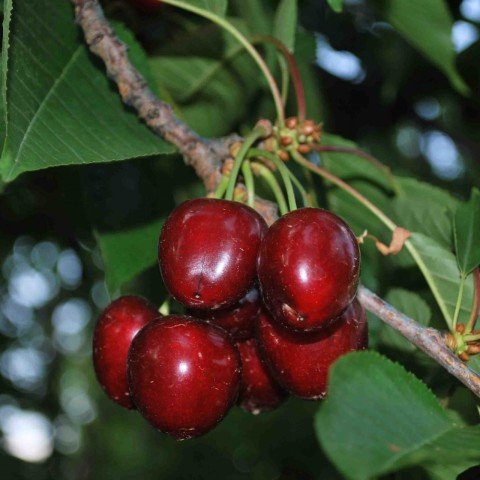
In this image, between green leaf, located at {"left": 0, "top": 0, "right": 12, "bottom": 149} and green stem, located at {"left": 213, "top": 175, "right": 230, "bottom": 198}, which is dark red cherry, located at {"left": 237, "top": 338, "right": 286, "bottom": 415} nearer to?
green stem, located at {"left": 213, "top": 175, "right": 230, "bottom": 198}

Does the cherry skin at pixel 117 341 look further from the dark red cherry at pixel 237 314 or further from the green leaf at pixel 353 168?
the green leaf at pixel 353 168

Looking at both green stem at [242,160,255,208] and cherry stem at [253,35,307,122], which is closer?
green stem at [242,160,255,208]

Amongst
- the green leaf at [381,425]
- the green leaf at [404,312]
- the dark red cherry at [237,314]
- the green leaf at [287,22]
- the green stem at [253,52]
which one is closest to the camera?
the green leaf at [381,425]

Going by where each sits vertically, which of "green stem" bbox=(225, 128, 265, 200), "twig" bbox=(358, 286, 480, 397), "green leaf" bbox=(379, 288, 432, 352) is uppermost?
"green stem" bbox=(225, 128, 265, 200)

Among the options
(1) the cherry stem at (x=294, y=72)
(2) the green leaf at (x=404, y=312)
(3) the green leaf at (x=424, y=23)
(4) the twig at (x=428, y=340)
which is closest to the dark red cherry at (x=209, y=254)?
(4) the twig at (x=428, y=340)

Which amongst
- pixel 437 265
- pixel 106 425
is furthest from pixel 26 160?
pixel 106 425

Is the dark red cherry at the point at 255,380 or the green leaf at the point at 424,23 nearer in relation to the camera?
the dark red cherry at the point at 255,380

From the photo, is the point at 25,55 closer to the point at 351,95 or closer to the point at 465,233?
the point at 465,233

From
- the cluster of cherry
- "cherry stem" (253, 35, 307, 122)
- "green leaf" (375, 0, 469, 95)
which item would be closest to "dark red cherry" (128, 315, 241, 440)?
the cluster of cherry
